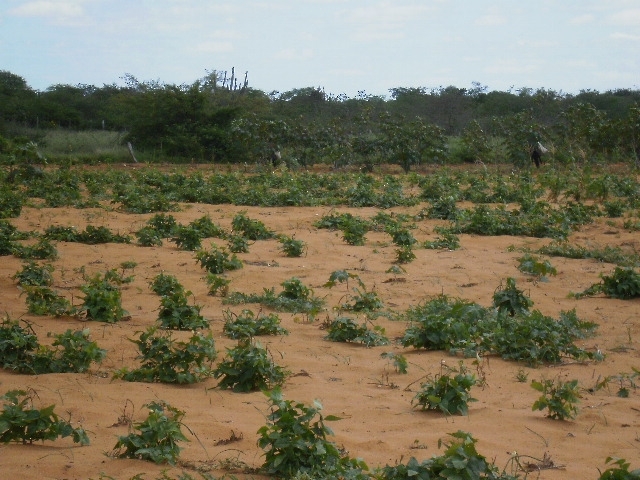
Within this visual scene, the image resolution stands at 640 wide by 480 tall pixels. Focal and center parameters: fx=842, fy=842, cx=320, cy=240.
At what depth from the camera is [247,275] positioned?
8883 millimetres

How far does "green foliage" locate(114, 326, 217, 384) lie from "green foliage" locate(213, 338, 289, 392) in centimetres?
16

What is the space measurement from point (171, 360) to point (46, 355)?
84 centimetres

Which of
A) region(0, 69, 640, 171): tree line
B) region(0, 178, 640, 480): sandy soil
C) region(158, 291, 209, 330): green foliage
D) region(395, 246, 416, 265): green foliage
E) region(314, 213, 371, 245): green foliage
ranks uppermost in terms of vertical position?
region(0, 69, 640, 171): tree line

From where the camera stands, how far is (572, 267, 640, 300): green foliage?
7.84 meters

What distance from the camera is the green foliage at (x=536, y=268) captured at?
27.1 feet

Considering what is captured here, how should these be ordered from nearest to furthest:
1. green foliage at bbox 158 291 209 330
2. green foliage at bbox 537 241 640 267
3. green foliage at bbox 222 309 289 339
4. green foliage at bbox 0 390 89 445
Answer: green foliage at bbox 0 390 89 445, green foliage at bbox 222 309 289 339, green foliage at bbox 158 291 209 330, green foliage at bbox 537 241 640 267

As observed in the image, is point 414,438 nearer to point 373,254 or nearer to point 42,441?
point 42,441

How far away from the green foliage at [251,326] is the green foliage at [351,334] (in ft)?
1.28

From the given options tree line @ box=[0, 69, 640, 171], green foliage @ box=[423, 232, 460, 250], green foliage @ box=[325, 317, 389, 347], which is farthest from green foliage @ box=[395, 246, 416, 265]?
tree line @ box=[0, 69, 640, 171]

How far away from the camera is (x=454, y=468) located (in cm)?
322

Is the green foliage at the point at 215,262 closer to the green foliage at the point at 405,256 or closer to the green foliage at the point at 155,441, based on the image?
the green foliage at the point at 405,256

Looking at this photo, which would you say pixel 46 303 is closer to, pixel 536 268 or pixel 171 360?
pixel 171 360

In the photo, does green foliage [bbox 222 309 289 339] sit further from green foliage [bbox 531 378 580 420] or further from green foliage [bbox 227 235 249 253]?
green foliage [bbox 227 235 249 253]

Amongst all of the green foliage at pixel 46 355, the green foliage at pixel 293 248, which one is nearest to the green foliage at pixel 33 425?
the green foliage at pixel 46 355
